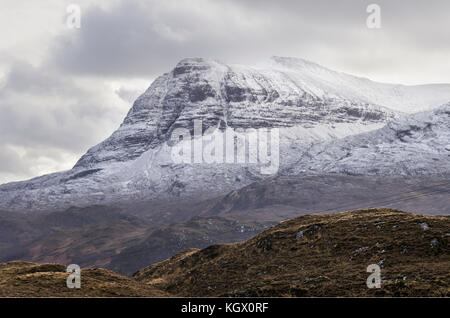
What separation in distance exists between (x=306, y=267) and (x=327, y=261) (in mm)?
2061

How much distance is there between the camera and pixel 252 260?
2687 inches

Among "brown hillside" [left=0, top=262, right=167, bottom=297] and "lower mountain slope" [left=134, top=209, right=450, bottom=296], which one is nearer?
"lower mountain slope" [left=134, top=209, right=450, bottom=296]

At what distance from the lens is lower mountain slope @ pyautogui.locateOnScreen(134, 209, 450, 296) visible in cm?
5147

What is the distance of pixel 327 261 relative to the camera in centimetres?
6088

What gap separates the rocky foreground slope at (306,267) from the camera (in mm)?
51812

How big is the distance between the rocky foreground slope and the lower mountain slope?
0.09m

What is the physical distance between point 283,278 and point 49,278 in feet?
68.0
